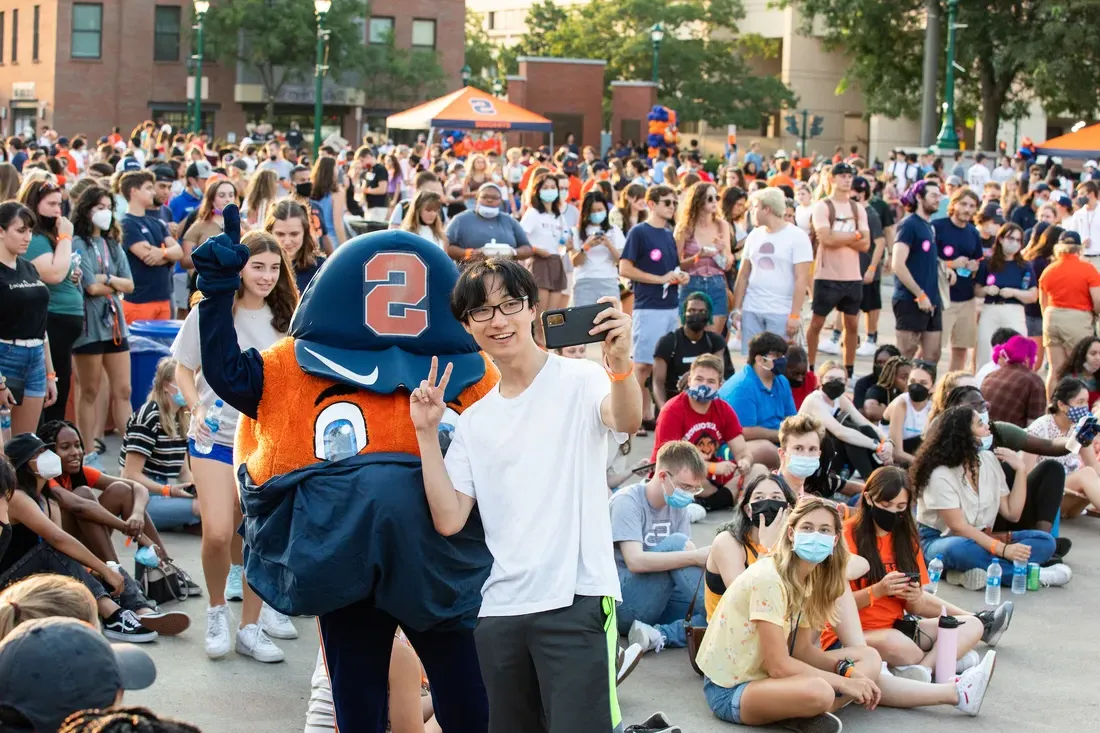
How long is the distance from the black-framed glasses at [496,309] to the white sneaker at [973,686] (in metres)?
3.46

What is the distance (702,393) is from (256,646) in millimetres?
3786

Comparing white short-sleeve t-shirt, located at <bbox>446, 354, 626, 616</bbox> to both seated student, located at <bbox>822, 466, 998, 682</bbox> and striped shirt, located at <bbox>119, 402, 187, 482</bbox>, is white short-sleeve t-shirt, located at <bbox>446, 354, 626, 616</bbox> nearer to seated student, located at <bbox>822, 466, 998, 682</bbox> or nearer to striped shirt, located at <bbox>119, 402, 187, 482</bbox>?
seated student, located at <bbox>822, 466, 998, 682</bbox>

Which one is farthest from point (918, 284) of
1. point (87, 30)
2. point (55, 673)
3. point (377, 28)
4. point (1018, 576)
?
point (87, 30)

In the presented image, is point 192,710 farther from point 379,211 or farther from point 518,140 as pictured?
point 518,140

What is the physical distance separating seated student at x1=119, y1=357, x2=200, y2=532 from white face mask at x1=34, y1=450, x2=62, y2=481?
5.16 ft

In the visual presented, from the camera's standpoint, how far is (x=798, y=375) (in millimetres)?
10859

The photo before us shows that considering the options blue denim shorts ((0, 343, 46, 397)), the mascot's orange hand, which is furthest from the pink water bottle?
blue denim shorts ((0, 343, 46, 397))

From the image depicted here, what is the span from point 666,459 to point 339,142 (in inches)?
1052

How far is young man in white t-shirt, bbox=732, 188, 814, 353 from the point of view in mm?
11688

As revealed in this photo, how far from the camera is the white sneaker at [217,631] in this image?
6.67 m

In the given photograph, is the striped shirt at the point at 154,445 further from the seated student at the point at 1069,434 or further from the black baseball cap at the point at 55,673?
the black baseball cap at the point at 55,673

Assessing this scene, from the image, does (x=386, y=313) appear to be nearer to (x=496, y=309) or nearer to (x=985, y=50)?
(x=496, y=309)

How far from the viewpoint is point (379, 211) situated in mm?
17766

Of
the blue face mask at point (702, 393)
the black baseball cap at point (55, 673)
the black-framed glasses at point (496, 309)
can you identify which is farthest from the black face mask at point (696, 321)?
the black baseball cap at point (55, 673)
